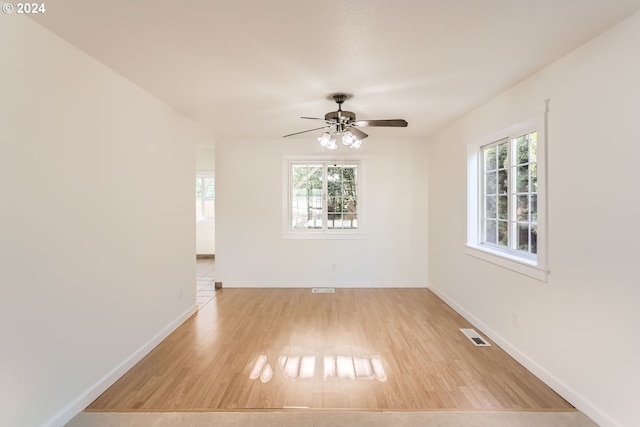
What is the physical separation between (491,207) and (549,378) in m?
1.82

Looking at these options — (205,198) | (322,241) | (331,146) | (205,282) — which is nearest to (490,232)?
(331,146)

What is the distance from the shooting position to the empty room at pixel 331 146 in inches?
68.7

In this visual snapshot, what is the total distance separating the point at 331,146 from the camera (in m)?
3.25

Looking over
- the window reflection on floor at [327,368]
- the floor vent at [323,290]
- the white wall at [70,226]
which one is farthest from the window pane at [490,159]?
the white wall at [70,226]

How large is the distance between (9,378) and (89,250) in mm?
850

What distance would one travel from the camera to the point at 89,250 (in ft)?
7.23

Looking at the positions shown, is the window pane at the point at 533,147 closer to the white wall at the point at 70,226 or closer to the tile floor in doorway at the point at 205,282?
the white wall at the point at 70,226

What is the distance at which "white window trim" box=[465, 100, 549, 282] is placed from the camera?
2.43 m

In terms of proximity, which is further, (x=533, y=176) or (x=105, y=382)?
(x=533, y=176)

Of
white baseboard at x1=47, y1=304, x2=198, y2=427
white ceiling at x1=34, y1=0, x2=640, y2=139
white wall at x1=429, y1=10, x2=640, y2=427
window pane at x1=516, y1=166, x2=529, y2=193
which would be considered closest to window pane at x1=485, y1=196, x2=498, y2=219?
window pane at x1=516, y1=166, x2=529, y2=193

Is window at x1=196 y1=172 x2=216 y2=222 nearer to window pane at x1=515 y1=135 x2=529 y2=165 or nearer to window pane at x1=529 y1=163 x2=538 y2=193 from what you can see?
window pane at x1=515 y1=135 x2=529 y2=165

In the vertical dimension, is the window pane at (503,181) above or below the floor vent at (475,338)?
above

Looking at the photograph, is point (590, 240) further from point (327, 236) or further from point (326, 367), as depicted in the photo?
point (327, 236)

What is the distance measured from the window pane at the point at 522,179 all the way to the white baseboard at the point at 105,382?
3917 millimetres
